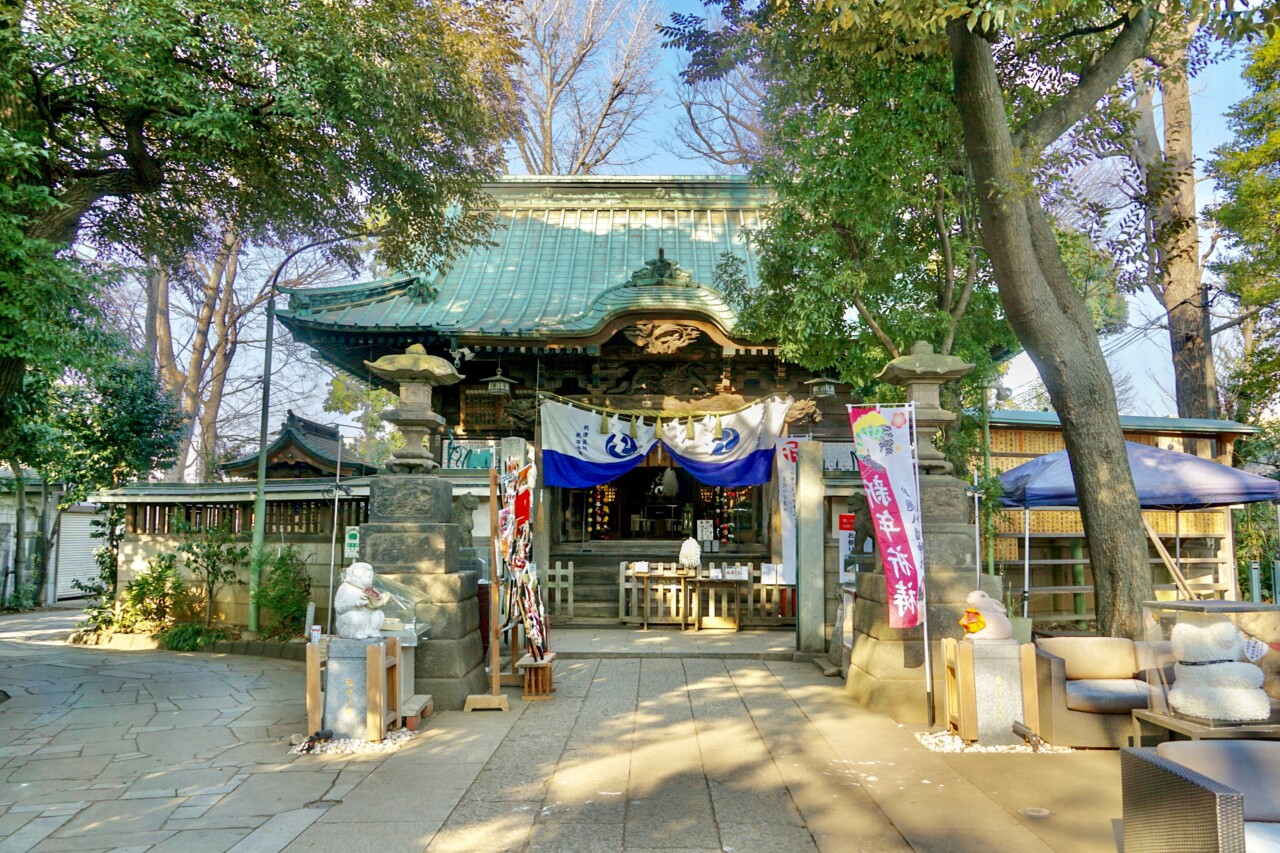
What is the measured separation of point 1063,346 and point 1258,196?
24.7 ft

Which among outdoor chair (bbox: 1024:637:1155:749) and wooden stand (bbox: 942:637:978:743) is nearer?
outdoor chair (bbox: 1024:637:1155:749)

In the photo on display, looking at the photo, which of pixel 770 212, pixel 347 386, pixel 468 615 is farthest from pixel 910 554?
pixel 347 386

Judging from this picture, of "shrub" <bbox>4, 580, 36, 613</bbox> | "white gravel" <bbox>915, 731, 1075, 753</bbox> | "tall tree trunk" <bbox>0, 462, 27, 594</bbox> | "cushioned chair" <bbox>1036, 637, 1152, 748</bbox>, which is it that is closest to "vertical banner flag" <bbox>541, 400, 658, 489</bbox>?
"white gravel" <bbox>915, 731, 1075, 753</bbox>

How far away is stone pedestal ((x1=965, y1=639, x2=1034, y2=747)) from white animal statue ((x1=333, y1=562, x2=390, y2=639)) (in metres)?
4.70

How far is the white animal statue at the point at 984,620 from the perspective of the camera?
628 cm

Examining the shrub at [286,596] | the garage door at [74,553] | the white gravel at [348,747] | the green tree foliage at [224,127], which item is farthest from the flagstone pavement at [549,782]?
the garage door at [74,553]

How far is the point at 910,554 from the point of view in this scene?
22.7ft

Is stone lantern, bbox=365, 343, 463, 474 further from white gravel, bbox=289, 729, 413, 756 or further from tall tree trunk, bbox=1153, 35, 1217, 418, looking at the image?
tall tree trunk, bbox=1153, 35, 1217, 418

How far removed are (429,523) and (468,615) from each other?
105cm

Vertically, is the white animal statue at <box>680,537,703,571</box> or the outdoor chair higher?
the white animal statue at <box>680,537,703,571</box>

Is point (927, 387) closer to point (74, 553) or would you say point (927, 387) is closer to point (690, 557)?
point (690, 557)

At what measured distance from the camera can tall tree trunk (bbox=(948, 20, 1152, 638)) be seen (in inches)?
287

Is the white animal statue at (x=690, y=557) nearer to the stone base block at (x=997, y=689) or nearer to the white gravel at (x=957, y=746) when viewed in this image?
the white gravel at (x=957, y=746)

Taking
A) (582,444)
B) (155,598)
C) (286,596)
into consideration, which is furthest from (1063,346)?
(155,598)
